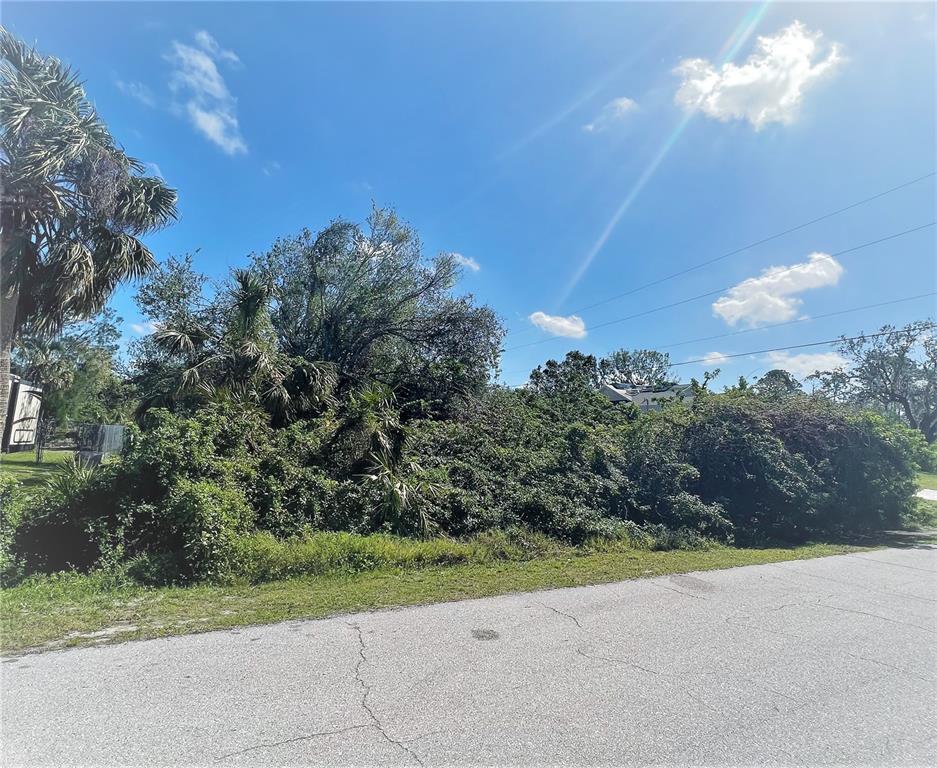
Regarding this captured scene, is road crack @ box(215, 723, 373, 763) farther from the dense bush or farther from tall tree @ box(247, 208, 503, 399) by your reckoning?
tall tree @ box(247, 208, 503, 399)

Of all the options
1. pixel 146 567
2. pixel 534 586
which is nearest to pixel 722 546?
pixel 534 586

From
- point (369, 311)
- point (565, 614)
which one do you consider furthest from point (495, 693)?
point (369, 311)

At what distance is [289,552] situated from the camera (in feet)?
21.3

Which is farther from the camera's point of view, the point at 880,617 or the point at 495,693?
the point at 880,617

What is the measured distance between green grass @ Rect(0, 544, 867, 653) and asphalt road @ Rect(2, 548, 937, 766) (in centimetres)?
36

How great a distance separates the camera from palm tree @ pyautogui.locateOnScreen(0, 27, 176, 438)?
28.9 ft

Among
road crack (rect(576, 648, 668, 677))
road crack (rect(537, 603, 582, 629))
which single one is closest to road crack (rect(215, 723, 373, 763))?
road crack (rect(576, 648, 668, 677))

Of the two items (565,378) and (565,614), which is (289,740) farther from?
(565,378)

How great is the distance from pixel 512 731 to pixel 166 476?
18.7 feet

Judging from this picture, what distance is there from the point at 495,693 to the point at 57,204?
1113 centimetres

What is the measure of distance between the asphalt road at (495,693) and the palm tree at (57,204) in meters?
8.57

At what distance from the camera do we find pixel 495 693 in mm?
3418

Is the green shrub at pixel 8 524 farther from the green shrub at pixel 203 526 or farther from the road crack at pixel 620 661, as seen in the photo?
the road crack at pixel 620 661

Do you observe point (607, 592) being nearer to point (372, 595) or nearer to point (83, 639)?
point (372, 595)
